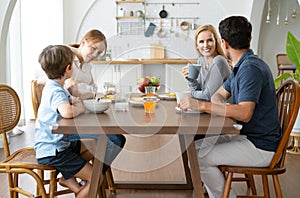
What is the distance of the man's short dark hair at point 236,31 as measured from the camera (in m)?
2.32

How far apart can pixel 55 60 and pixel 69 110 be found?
37 centimetres

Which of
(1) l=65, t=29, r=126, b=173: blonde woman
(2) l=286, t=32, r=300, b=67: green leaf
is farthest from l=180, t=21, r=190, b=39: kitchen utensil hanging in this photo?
(1) l=65, t=29, r=126, b=173: blonde woman

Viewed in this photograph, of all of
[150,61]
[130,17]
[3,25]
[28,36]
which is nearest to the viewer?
[3,25]

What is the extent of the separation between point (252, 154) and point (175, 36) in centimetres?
598

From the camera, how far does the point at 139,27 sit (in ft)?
26.5

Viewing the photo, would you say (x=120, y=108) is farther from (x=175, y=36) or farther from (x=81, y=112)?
(x=175, y=36)

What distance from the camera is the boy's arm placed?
213 centimetres

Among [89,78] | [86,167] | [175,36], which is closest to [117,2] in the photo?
[175,36]

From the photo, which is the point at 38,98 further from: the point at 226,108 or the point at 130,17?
the point at 130,17

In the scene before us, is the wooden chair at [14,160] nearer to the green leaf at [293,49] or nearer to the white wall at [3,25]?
the white wall at [3,25]

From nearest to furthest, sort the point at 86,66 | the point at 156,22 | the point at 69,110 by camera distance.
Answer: the point at 69,110
the point at 86,66
the point at 156,22

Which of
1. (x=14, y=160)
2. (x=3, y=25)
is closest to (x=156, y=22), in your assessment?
(x=3, y=25)

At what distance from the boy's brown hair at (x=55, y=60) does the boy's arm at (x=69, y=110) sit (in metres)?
0.27

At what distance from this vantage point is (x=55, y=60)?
7.70ft
